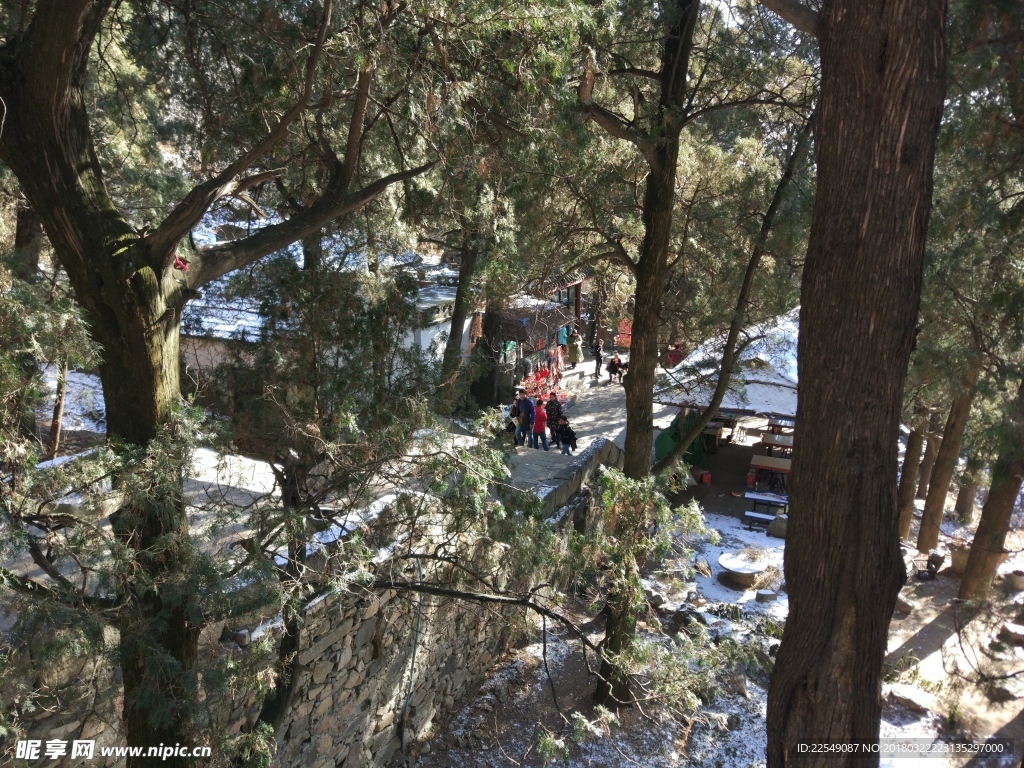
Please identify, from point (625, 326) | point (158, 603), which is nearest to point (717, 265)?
point (158, 603)

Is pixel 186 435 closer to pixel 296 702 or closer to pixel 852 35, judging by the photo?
pixel 296 702

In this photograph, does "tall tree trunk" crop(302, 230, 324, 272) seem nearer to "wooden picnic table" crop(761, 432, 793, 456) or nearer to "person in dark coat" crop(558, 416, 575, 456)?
"person in dark coat" crop(558, 416, 575, 456)

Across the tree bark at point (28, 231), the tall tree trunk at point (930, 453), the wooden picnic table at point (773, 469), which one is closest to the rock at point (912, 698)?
the wooden picnic table at point (773, 469)

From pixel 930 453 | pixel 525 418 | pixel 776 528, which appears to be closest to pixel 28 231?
pixel 525 418

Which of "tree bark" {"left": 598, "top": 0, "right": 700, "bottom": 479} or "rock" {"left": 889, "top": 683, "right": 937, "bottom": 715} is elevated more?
"tree bark" {"left": 598, "top": 0, "right": 700, "bottom": 479}

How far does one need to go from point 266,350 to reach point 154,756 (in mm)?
2722

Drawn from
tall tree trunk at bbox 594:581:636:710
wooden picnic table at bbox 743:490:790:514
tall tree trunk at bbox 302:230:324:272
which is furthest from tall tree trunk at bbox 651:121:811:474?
wooden picnic table at bbox 743:490:790:514

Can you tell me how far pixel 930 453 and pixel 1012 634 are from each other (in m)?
7.78

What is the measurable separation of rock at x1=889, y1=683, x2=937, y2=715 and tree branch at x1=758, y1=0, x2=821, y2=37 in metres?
7.90

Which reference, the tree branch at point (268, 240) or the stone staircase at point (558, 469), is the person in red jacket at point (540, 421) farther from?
the tree branch at point (268, 240)

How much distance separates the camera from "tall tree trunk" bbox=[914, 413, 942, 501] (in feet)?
49.9

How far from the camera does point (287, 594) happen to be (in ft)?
13.5

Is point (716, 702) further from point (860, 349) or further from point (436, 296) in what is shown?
point (436, 296)

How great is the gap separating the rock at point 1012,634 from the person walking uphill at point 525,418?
7700mm
